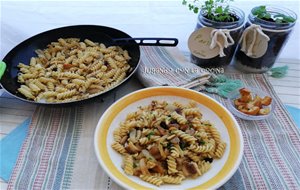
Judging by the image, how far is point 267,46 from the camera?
90 centimetres

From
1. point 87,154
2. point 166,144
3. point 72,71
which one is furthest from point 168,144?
point 72,71

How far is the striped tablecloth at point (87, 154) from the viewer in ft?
2.16

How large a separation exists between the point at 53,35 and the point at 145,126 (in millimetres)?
527

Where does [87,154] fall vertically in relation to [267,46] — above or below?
below

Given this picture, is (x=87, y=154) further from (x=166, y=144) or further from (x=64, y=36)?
(x=64, y=36)

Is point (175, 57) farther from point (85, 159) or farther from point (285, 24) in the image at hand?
point (85, 159)

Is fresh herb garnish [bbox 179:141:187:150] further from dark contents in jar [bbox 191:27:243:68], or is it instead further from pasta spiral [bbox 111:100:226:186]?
dark contents in jar [bbox 191:27:243:68]

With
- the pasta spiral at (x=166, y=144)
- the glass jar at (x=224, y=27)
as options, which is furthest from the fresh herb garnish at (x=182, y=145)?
the glass jar at (x=224, y=27)

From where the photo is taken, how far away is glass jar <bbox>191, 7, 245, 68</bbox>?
2.90 ft

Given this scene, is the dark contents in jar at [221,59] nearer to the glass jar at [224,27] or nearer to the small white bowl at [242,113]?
the glass jar at [224,27]

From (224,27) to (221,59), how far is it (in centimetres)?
12

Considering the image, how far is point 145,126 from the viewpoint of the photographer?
0.71m

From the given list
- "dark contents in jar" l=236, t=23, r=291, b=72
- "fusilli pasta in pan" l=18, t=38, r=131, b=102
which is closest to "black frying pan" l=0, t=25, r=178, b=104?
"fusilli pasta in pan" l=18, t=38, r=131, b=102

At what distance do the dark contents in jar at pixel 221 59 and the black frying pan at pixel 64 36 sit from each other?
0.35ft
